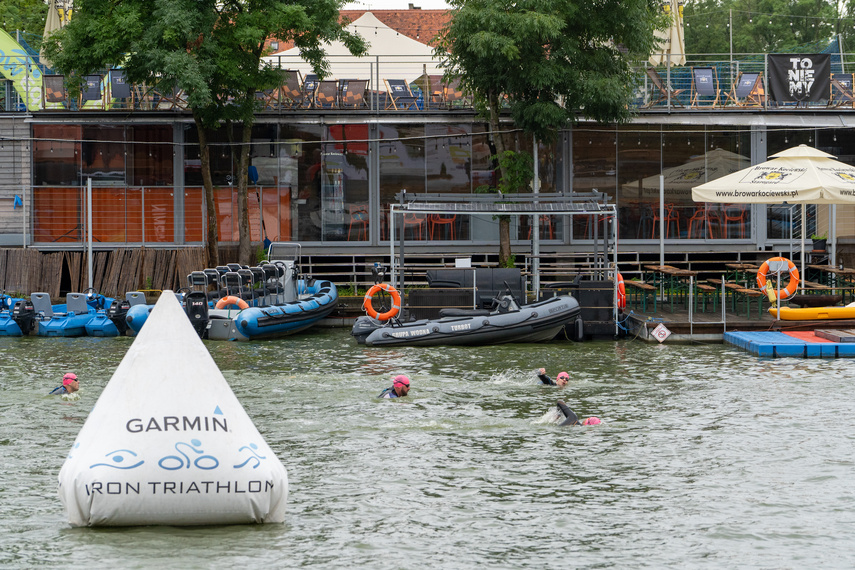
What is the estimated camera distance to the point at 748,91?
1192 inches

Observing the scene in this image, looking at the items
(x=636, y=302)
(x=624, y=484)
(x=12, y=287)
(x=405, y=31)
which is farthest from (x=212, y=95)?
(x=405, y=31)

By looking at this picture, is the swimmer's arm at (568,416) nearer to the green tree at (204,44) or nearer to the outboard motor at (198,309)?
the outboard motor at (198,309)

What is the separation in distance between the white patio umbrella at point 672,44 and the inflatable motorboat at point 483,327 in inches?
405

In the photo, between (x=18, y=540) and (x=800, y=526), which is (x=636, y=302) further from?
(x=18, y=540)

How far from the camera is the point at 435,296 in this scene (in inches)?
955

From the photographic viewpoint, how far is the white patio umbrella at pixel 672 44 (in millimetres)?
30138

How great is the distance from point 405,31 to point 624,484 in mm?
50280

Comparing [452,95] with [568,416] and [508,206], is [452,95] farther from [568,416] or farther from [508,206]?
[568,416]

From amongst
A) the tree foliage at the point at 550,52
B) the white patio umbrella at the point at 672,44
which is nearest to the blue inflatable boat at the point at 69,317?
the tree foliage at the point at 550,52

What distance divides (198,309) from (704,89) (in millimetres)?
15563

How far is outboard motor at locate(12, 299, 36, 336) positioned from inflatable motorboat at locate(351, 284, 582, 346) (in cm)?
779

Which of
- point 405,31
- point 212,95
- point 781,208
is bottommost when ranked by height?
point 781,208

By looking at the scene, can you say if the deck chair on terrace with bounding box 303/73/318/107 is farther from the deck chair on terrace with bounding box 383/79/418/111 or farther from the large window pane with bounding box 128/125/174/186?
the large window pane with bounding box 128/125/174/186

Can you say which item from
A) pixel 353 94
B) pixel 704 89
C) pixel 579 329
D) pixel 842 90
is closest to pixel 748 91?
pixel 704 89
